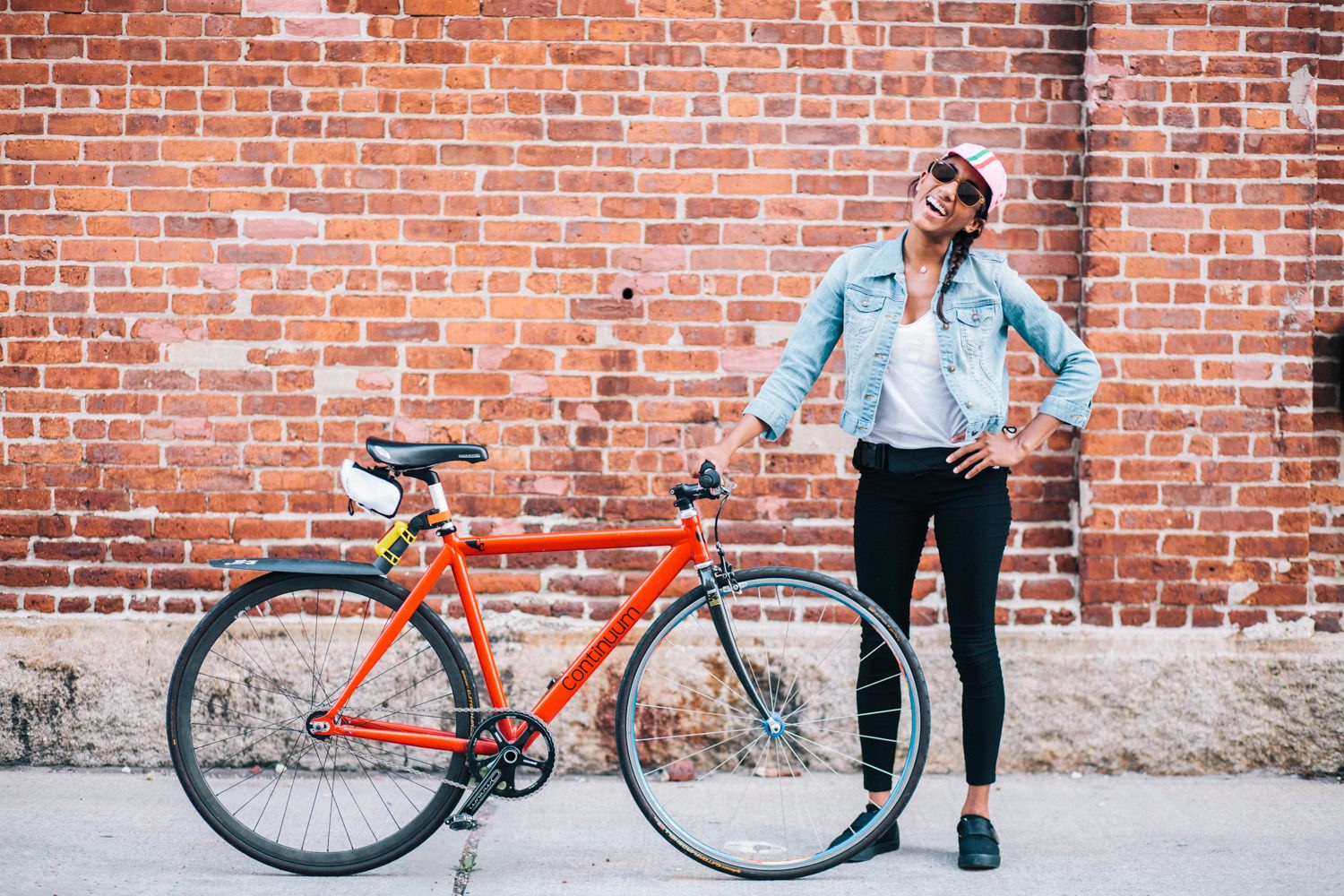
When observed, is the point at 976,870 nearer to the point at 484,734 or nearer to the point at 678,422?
the point at 484,734

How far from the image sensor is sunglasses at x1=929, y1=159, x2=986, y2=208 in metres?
3.22

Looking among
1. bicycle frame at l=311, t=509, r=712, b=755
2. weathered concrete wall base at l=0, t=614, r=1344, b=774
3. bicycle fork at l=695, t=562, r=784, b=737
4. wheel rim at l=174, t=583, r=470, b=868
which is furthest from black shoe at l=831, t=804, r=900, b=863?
wheel rim at l=174, t=583, r=470, b=868

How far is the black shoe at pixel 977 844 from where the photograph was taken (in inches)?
133

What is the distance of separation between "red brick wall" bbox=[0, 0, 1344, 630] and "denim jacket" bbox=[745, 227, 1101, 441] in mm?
906

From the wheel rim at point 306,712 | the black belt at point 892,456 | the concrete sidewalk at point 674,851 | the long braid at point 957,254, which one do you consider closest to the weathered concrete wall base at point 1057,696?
the concrete sidewalk at point 674,851

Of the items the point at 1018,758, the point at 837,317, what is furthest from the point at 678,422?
the point at 1018,758

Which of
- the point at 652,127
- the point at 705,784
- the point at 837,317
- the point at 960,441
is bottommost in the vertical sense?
the point at 705,784

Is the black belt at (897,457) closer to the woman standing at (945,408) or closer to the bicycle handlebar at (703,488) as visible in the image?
the woman standing at (945,408)

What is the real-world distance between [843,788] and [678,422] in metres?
1.38

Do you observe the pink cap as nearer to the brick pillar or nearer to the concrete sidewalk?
the brick pillar

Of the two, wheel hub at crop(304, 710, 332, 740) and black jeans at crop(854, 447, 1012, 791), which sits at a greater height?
black jeans at crop(854, 447, 1012, 791)

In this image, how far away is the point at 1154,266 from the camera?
13.9ft

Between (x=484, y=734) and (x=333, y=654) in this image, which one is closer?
(x=484, y=734)

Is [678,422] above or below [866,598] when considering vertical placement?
above
